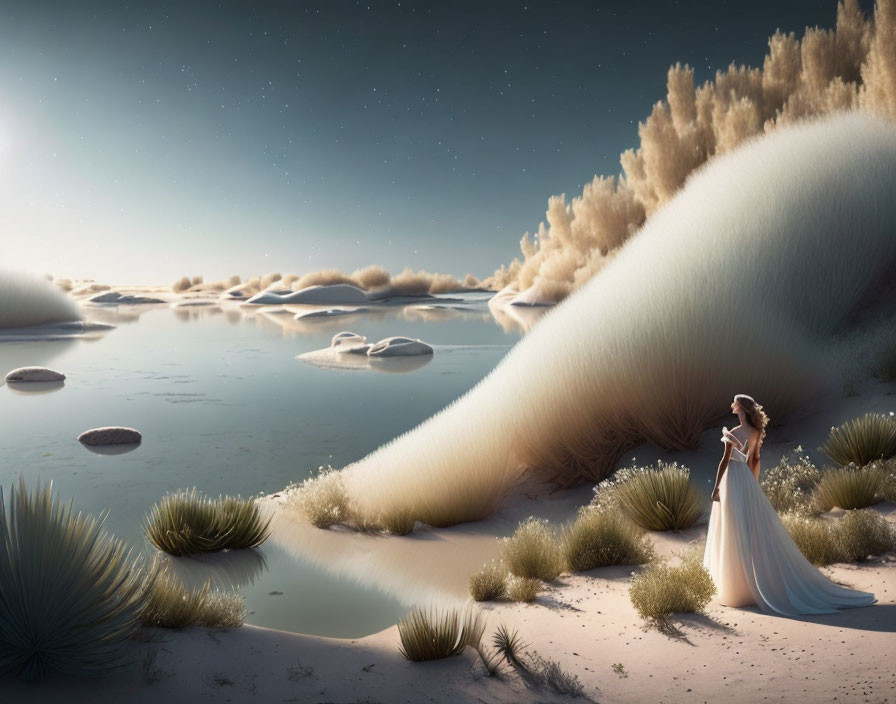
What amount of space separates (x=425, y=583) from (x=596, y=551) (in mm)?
1172

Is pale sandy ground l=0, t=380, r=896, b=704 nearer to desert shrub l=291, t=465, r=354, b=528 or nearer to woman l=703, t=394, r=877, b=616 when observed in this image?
woman l=703, t=394, r=877, b=616

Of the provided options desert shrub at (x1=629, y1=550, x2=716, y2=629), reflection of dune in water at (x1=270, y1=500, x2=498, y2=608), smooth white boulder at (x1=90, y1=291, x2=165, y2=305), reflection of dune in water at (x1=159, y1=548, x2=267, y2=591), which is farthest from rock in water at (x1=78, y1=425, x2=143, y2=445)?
smooth white boulder at (x1=90, y1=291, x2=165, y2=305)

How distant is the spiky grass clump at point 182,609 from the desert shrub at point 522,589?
1596 millimetres

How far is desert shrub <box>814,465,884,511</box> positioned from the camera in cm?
486

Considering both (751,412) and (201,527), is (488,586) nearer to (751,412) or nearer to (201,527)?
(751,412)

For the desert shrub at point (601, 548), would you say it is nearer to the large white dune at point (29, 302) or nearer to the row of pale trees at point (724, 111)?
the row of pale trees at point (724, 111)

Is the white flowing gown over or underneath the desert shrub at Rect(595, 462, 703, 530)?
underneath

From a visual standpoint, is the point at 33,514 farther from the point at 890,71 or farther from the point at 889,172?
the point at 890,71

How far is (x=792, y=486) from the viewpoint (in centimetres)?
523

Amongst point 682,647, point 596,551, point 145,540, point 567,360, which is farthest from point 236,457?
point 682,647

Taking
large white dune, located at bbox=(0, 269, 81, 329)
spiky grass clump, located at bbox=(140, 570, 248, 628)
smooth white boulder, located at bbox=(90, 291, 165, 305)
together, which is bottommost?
spiky grass clump, located at bbox=(140, 570, 248, 628)

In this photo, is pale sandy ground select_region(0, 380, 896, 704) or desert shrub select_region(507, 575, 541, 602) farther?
desert shrub select_region(507, 575, 541, 602)

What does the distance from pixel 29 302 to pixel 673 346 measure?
26448 millimetres

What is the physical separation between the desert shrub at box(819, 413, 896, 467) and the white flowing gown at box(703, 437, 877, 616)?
2111 millimetres
